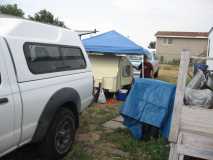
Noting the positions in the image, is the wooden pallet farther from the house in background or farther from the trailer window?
the house in background

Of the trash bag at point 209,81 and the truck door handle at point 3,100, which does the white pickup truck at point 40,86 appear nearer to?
the truck door handle at point 3,100

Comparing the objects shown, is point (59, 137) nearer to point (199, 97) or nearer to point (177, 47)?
point (199, 97)

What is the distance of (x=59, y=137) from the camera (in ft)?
13.5

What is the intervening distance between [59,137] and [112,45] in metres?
5.75

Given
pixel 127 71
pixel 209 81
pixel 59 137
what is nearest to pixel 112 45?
pixel 127 71

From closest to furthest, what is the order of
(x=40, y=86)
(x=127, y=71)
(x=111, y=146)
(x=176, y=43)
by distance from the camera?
(x=40, y=86) → (x=111, y=146) → (x=127, y=71) → (x=176, y=43)

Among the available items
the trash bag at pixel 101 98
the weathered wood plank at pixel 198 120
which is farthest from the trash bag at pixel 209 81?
the trash bag at pixel 101 98

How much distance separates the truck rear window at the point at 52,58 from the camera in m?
3.50

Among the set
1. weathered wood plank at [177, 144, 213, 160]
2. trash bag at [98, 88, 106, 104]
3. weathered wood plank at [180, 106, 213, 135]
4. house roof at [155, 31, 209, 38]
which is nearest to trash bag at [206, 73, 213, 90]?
weathered wood plank at [180, 106, 213, 135]

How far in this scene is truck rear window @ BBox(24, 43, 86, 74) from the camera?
350 centimetres

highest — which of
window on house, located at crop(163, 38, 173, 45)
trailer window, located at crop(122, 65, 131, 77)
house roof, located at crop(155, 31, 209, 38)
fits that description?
house roof, located at crop(155, 31, 209, 38)

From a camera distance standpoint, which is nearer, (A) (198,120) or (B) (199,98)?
(A) (198,120)

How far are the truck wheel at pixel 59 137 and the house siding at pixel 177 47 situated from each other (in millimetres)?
37981

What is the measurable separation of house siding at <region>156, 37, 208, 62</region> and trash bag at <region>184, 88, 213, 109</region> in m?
36.6
